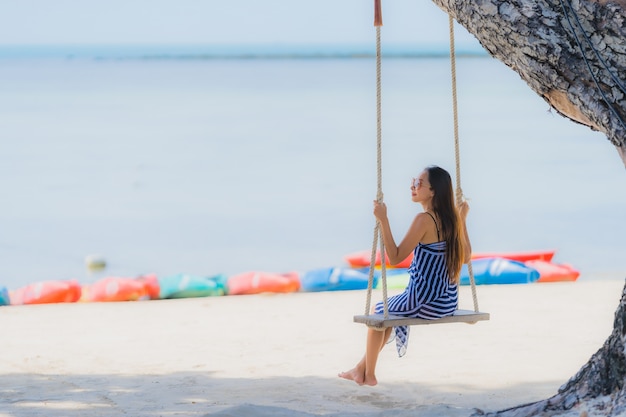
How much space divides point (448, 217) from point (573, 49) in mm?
1304

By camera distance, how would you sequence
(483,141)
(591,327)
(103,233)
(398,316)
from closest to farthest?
(398,316) < (591,327) < (103,233) < (483,141)

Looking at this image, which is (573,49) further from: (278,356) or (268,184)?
(268,184)

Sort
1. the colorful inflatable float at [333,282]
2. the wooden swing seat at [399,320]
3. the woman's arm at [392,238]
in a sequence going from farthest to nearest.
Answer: the colorful inflatable float at [333,282] < the woman's arm at [392,238] < the wooden swing seat at [399,320]

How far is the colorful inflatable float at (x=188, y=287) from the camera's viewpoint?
834cm

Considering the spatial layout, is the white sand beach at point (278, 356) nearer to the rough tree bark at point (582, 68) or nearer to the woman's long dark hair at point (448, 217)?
the woman's long dark hair at point (448, 217)

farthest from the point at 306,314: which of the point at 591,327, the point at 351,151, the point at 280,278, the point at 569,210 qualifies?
the point at 351,151

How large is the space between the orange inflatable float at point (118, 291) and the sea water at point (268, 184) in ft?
7.92

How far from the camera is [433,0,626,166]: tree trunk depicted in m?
3.60

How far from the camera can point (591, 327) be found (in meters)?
6.80

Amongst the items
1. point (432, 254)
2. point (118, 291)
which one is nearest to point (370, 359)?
point (432, 254)

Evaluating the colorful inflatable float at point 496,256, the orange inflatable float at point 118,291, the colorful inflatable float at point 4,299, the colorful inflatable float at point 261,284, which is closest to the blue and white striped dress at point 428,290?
the colorful inflatable float at point 261,284

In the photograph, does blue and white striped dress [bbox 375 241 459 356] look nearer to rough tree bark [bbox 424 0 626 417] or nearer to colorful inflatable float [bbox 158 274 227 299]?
rough tree bark [bbox 424 0 626 417]

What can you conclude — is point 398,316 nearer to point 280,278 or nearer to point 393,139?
point 280,278

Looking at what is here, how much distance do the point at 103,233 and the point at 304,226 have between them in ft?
8.85
